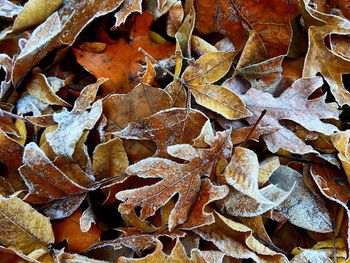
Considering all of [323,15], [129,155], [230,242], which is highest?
[323,15]

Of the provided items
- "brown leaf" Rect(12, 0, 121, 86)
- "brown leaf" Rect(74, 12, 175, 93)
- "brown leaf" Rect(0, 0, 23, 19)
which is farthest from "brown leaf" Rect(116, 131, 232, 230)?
"brown leaf" Rect(0, 0, 23, 19)

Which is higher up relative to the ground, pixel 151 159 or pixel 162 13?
pixel 162 13

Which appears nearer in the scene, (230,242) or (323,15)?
(230,242)

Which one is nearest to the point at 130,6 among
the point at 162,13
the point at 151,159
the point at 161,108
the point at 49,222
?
the point at 162,13

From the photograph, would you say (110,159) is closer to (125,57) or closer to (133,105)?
(133,105)

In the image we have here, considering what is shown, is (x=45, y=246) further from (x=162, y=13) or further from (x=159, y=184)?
(x=162, y=13)

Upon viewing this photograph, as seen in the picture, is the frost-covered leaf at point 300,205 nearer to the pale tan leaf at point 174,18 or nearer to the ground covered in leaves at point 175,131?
the ground covered in leaves at point 175,131

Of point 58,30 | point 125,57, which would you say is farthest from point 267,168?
point 58,30
